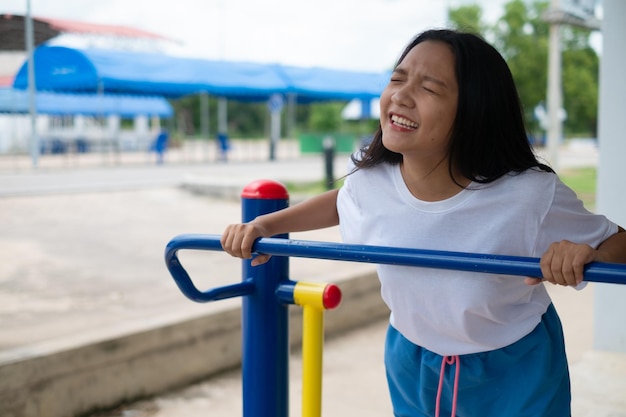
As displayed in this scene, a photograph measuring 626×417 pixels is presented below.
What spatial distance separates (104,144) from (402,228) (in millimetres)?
20277

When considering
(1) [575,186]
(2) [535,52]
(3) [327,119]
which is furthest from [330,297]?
(3) [327,119]

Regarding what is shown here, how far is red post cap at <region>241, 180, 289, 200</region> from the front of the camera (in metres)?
1.72

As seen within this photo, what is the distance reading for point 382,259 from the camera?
1335 millimetres

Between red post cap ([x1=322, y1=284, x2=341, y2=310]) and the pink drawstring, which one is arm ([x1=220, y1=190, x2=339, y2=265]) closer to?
red post cap ([x1=322, y1=284, x2=341, y2=310])

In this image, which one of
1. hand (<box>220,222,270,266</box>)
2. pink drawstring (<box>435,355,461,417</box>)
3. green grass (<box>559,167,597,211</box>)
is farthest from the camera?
green grass (<box>559,167,597,211</box>)

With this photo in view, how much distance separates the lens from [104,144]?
67.9ft

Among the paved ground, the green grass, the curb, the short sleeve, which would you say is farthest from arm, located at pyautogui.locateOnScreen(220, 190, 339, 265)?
the green grass

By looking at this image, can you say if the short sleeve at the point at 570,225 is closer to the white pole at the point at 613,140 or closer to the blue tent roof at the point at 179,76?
the white pole at the point at 613,140

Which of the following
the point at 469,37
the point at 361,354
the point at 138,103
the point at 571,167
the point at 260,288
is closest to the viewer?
the point at 469,37

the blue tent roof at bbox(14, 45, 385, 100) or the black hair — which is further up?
the blue tent roof at bbox(14, 45, 385, 100)

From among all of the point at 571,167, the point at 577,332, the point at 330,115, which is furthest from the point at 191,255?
the point at 330,115

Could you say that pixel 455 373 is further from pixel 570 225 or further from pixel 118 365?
pixel 118 365

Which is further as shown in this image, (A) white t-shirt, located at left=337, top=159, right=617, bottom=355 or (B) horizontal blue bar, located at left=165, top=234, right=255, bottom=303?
(B) horizontal blue bar, located at left=165, top=234, right=255, bottom=303

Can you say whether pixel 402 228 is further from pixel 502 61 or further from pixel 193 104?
pixel 193 104
